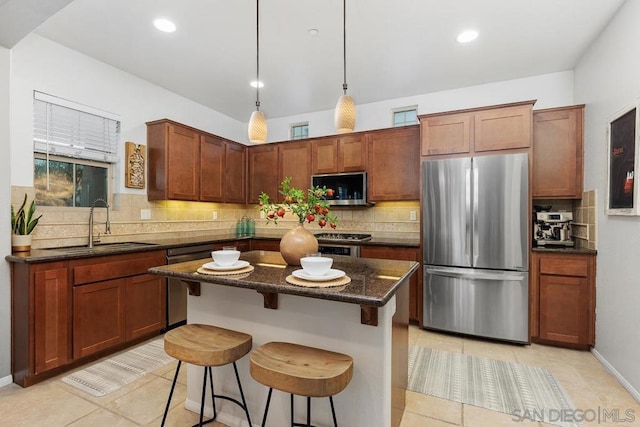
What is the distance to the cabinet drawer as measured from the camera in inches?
111

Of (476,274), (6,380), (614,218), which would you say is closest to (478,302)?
(476,274)

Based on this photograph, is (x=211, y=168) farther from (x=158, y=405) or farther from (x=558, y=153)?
(x=558, y=153)

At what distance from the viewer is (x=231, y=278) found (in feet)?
5.21

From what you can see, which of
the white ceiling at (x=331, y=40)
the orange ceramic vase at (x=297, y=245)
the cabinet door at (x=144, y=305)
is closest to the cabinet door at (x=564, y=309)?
the white ceiling at (x=331, y=40)

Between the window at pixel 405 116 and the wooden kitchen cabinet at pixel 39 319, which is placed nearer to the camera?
the wooden kitchen cabinet at pixel 39 319

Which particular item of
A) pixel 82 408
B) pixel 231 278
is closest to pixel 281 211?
pixel 231 278

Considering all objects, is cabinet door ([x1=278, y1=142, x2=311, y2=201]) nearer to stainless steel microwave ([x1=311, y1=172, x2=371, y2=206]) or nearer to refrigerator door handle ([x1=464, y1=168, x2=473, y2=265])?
stainless steel microwave ([x1=311, y1=172, x2=371, y2=206])

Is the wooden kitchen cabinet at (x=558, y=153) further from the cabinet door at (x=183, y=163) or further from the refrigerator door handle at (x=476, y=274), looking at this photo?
the cabinet door at (x=183, y=163)

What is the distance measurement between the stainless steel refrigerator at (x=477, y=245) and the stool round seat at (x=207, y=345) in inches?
89.7

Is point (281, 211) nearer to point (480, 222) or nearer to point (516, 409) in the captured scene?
point (516, 409)

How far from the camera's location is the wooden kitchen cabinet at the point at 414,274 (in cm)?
337

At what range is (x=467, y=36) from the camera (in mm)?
2721

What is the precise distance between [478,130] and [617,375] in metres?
2.33

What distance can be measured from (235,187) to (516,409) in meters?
4.05
